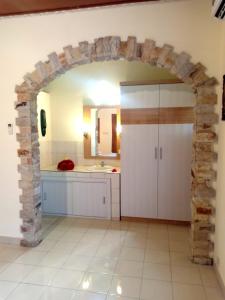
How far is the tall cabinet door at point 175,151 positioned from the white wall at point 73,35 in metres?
0.99

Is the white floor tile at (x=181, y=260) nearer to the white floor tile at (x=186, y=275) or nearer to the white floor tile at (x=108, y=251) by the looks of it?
the white floor tile at (x=186, y=275)

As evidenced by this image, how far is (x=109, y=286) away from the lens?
2.17 metres

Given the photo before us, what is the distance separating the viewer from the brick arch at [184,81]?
7.68 feet

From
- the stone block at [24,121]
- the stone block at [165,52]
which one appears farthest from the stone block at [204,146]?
the stone block at [24,121]

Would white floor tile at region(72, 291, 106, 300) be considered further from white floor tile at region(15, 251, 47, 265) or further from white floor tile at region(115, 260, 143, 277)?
white floor tile at region(15, 251, 47, 265)

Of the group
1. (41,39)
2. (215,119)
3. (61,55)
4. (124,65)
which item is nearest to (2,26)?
(41,39)

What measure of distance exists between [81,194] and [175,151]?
61.6 inches

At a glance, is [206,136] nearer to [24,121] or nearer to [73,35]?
[73,35]

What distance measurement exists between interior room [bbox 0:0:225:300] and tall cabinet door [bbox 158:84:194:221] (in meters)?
0.01

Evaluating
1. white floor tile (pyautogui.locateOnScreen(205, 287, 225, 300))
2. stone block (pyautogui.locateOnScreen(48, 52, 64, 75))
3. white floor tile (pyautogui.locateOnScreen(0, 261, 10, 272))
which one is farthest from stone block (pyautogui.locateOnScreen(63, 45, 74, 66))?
white floor tile (pyautogui.locateOnScreen(205, 287, 225, 300))

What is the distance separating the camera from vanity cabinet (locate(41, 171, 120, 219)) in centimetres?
361

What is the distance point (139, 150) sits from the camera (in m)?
3.47

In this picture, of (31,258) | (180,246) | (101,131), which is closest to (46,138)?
(101,131)

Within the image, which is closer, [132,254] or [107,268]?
[107,268]
